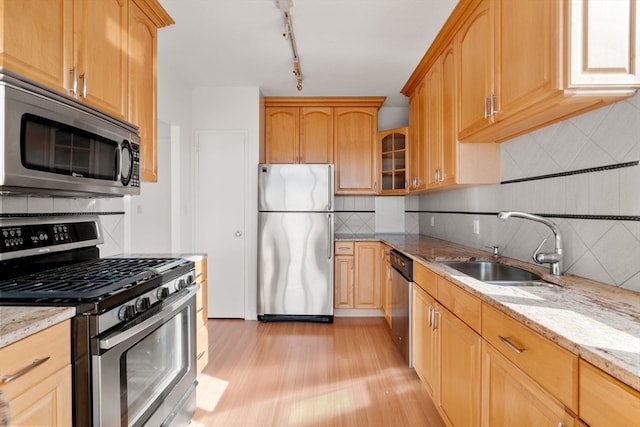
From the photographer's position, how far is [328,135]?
411 centimetres

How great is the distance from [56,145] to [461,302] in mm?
1768

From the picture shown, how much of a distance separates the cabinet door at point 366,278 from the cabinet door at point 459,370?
6.44ft

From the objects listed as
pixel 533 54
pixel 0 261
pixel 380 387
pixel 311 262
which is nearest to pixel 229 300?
pixel 311 262

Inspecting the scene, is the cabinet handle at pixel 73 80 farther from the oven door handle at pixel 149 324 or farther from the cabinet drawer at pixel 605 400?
the cabinet drawer at pixel 605 400

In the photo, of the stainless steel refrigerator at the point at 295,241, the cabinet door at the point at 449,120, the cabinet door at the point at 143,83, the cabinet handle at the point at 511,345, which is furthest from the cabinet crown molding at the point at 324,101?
the cabinet handle at the point at 511,345

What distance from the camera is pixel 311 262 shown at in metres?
3.70

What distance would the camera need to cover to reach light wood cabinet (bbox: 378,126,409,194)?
3910 mm

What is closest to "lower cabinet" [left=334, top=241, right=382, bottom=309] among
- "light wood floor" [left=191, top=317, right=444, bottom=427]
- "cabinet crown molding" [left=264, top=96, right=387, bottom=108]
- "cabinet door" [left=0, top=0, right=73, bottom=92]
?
"light wood floor" [left=191, top=317, right=444, bottom=427]

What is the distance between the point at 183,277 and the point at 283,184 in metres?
1.96

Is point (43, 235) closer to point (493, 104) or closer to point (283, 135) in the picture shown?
point (493, 104)

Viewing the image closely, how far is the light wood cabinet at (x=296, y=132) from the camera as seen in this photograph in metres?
4.10

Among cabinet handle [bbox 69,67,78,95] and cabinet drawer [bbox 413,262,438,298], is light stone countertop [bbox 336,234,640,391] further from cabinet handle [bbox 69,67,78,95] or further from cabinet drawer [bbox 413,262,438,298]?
cabinet handle [bbox 69,67,78,95]

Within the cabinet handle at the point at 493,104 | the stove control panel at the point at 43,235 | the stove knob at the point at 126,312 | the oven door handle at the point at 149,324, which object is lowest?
the oven door handle at the point at 149,324

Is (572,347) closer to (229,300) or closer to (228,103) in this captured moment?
(229,300)
